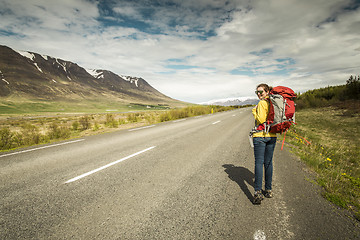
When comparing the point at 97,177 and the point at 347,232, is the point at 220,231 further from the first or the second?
the point at 97,177

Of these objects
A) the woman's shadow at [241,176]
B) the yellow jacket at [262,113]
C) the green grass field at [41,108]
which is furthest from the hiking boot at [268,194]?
the green grass field at [41,108]

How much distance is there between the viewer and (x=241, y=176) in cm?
371

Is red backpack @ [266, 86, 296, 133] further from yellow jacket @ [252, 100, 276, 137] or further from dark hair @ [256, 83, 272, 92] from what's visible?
dark hair @ [256, 83, 272, 92]

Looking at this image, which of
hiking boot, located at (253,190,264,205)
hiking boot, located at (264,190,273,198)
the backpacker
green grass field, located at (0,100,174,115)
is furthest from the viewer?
green grass field, located at (0,100,174,115)

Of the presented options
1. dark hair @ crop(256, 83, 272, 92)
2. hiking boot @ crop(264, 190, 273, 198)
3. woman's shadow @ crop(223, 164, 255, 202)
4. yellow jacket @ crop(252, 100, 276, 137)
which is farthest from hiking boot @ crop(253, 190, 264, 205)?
dark hair @ crop(256, 83, 272, 92)

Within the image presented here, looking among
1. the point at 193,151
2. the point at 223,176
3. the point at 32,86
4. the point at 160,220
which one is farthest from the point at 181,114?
the point at 32,86

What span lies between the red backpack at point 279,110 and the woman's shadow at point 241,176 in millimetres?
1364

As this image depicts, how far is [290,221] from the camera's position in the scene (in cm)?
225

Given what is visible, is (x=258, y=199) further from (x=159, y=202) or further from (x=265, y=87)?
(x=265, y=87)

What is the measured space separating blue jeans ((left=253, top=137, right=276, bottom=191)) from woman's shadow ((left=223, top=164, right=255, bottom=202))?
16.2 inches

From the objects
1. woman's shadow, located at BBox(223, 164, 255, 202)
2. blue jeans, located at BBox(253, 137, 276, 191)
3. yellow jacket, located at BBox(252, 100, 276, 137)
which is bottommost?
woman's shadow, located at BBox(223, 164, 255, 202)

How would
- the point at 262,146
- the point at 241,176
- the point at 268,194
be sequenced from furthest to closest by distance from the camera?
the point at 241,176 → the point at 268,194 → the point at 262,146

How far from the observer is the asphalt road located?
6.77ft

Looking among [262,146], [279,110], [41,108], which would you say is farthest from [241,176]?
[41,108]
